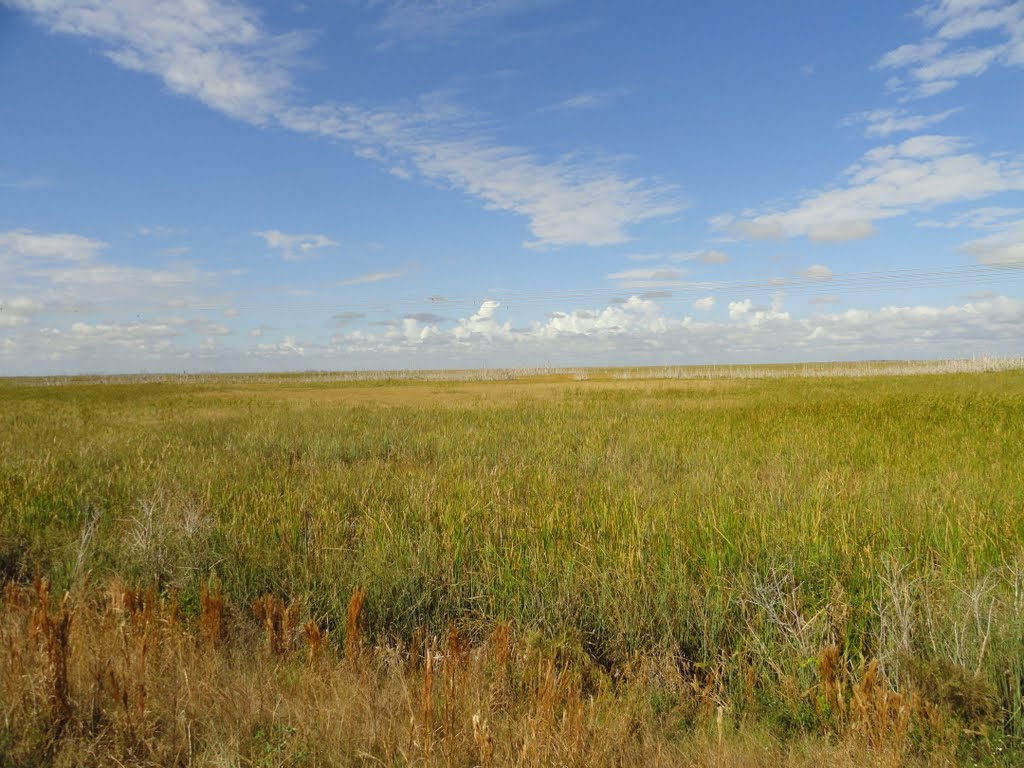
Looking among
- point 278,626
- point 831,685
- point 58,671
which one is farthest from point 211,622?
point 831,685

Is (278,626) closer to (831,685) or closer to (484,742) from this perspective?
(484,742)

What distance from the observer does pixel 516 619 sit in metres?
3.82

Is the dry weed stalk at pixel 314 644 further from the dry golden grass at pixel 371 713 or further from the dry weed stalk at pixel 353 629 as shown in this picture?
the dry weed stalk at pixel 353 629

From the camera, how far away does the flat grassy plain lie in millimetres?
2516

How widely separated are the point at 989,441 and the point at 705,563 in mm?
9067

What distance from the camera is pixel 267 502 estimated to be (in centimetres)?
618

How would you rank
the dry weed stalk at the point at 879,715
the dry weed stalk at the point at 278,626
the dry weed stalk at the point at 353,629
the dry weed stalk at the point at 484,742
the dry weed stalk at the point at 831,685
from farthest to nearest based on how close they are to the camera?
the dry weed stalk at the point at 278,626 < the dry weed stalk at the point at 353,629 < the dry weed stalk at the point at 831,685 < the dry weed stalk at the point at 879,715 < the dry weed stalk at the point at 484,742

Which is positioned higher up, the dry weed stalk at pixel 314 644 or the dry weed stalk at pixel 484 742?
the dry weed stalk at pixel 484 742

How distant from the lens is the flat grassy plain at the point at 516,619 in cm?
252

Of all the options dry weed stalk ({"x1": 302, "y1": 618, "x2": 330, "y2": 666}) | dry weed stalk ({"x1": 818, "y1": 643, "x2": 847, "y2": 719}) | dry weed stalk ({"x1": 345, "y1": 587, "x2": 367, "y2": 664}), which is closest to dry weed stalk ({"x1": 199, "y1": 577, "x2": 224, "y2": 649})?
dry weed stalk ({"x1": 302, "y1": 618, "x2": 330, "y2": 666})

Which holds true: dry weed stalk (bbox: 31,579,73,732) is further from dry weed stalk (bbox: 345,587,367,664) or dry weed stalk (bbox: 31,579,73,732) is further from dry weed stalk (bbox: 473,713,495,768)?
dry weed stalk (bbox: 473,713,495,768)

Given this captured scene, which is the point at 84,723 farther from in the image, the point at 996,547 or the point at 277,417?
the point at 277,417

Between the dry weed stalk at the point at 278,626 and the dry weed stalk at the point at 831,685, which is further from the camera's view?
the dry weed stalk at the point at 278,626

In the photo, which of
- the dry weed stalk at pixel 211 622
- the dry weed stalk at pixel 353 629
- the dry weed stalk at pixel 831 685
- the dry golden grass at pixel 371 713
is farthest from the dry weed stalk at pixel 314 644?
the dry weed stalk at pixel 831 685
